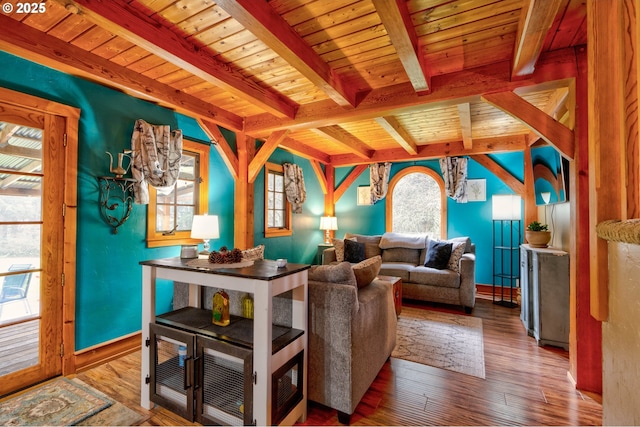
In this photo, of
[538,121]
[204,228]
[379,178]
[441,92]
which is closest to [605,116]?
[538,121]

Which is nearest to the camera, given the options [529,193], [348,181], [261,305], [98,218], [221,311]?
[261,305]

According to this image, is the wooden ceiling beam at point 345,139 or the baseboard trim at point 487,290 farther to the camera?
the baseboard trim at point 487,290

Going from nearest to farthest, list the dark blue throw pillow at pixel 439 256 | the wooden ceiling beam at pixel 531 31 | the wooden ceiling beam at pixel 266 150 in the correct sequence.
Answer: the wooden ceiling beam at pixel 531 31
the wooden ceiling beam at pixel 266 150
the dark blue throw pillow at pixel 439 256

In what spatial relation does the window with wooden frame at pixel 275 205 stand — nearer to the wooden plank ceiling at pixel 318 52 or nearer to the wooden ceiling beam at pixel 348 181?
the wooden ceiling beam at pixel 348 181

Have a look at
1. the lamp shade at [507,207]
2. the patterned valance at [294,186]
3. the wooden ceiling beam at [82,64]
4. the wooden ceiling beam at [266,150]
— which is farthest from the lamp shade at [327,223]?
the wooden ceiling beam at [82,64]

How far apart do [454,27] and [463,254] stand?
3.17 metres

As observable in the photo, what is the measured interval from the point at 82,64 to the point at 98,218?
1.23 metres

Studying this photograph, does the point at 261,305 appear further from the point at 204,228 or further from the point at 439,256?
the point at 439,256

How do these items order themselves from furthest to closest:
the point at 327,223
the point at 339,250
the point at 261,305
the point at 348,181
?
1. the point at 348,181
2. the point at 327,223
3. the point at 339,250
4. the point at 261,305

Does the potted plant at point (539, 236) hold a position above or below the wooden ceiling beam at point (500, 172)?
below

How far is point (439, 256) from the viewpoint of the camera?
4.22 meters

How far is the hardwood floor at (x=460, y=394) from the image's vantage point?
5.94 feet

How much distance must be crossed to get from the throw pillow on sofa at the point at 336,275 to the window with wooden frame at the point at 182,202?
1.97 metres

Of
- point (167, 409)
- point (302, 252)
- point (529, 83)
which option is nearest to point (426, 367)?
point (167, 409)
